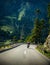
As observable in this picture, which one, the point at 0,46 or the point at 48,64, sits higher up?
the point at 48,64

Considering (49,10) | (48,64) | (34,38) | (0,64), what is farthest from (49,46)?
(34,38)

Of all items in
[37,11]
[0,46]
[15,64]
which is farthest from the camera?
[37,11]

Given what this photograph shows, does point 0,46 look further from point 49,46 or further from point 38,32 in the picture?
point 38,32

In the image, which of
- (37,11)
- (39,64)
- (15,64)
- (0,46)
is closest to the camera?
(15,64)

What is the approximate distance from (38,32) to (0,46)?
8151 centimetres

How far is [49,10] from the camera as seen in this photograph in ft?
183

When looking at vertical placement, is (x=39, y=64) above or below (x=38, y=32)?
above

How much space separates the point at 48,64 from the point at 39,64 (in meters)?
0.97

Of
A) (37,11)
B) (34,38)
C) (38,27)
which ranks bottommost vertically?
(34,38)

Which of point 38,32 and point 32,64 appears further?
point 38,32

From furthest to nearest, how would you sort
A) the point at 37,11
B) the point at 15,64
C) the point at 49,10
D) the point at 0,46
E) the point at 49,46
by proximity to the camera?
the point at 37,11
the point at 49,10
the point at 0,46
the point at 49,46
the point at 15,64

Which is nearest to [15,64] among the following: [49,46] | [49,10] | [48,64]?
[48,64]

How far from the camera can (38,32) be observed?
12625cm

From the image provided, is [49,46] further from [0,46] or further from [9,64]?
[9,64]
